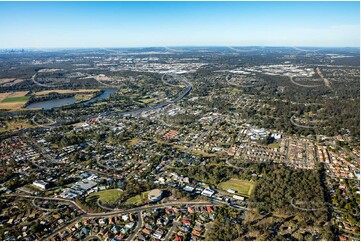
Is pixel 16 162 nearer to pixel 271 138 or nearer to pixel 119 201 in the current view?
pixel 119 201

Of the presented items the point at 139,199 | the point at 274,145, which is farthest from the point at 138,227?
the point at 274,145

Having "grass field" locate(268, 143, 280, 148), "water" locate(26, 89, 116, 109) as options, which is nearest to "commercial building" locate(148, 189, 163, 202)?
"grass field" locate(268, 143, 280, 148)

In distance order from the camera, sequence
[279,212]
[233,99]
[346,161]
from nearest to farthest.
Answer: [279,212]
[346,161]
[233,99]

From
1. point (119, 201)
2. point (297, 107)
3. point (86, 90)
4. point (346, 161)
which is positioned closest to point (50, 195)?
point (119, 201)

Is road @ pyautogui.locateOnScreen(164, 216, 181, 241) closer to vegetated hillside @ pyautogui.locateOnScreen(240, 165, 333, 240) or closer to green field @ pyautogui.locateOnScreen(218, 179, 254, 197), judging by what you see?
vegetated hillside @ pyautogui.locateOnScreen(240, 165, 333, 240)

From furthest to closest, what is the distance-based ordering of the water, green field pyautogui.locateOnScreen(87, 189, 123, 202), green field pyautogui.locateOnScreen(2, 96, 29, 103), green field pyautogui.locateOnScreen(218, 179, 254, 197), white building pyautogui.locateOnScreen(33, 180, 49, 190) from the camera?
green field pyautogui.locateOnScreen(2, 96, 29, 103) < the water < white building pyautogui.locateOnScreen(33, 180, 49, 190) < green field pyautogui.locateOnScreen(218, 179, 254, 197) < green field pyautogui.locateOnScreen(87, 189, 123, 202)
